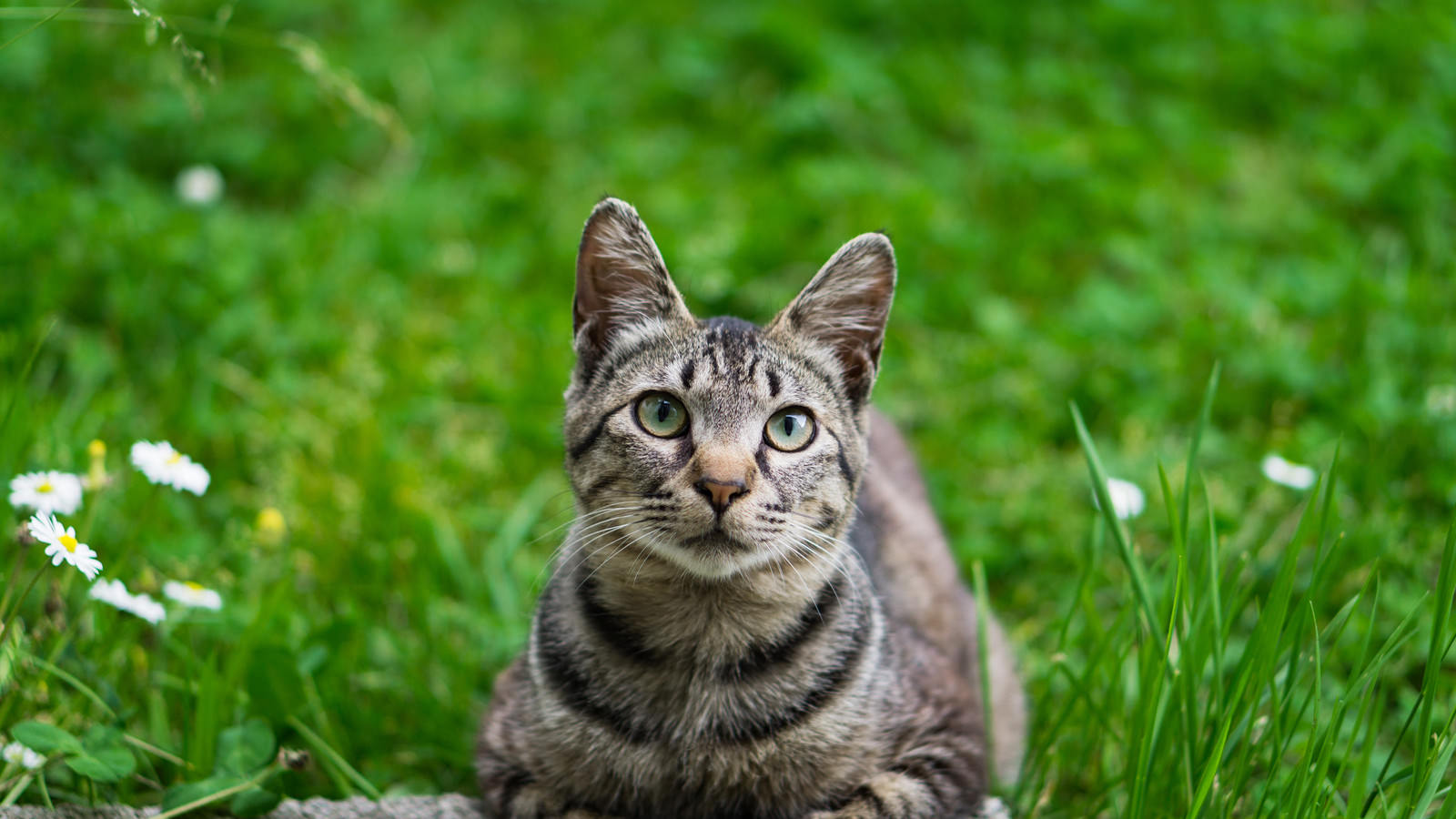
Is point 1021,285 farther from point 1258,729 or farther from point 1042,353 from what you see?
point 1258,729

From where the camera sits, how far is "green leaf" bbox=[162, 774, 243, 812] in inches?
107

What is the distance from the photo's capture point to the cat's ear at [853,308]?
Answer: 115 inches

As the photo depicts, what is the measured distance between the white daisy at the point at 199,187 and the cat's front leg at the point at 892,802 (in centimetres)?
413

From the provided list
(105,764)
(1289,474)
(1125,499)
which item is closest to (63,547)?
(105,764)

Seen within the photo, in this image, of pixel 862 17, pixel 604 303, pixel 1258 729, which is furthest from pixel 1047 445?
pixel 862 17

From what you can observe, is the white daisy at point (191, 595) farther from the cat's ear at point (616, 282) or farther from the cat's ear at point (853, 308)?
the cat's ear at point (853, 308)

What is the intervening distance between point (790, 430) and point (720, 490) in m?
0.36

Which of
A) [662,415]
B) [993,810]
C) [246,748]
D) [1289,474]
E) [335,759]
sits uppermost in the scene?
[662,415]

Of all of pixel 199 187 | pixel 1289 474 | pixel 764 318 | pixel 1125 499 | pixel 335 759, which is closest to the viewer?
pixel 335 759

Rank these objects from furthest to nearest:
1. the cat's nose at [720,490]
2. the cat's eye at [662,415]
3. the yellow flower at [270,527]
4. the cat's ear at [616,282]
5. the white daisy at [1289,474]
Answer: the yellow flower at [270,527]
the white daisy at [1289,474]
the cat's ear at [616,282]
the cat's eye at [662,415]
the cat's nose at [720,490]

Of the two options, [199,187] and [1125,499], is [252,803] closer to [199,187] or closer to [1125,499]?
[1125,499]

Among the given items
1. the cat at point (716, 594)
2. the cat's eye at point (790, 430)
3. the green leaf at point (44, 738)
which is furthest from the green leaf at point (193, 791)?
the cat's eye at point (790, 430)

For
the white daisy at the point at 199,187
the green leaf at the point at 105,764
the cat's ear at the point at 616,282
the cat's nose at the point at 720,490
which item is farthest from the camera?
the white daisy at the point at 199,187

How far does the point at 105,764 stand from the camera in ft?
8.79
